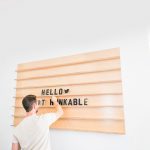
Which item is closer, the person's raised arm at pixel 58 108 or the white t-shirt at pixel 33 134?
the white t-shirt at pixel 33 134

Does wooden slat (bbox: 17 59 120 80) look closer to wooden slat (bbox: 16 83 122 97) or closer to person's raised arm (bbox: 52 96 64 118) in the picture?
wooden slat (bbox: 16 83 122 97)

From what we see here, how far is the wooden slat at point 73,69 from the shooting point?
1591mm

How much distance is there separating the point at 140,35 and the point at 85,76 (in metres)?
0.57

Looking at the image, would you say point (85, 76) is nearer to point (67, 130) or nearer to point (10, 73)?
point (67, 130)

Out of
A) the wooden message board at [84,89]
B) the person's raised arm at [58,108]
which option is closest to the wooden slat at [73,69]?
the wooden message board at [84,89]

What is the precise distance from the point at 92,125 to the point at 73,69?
53 centimetres

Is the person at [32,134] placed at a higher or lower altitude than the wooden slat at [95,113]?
lower

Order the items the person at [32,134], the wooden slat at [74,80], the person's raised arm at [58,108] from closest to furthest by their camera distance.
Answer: the person at [32,134]
the wooden slat at [74,80]
the person's raised arm at [58,108]

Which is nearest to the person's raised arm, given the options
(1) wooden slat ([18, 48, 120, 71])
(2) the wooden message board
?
(2) the wooden message board

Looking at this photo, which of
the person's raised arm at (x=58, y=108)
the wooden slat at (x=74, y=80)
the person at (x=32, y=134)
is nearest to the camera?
the person at (x=32, y=134)

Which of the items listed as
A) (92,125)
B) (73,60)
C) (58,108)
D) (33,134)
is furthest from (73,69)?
(33,134)

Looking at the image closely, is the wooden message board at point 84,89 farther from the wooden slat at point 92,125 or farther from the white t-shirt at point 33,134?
the white t-shirt at point 33,134

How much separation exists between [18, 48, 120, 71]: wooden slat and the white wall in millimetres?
Result: 59

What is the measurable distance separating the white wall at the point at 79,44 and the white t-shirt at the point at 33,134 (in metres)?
0.30
